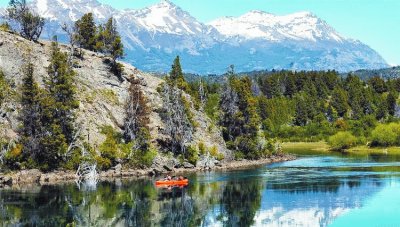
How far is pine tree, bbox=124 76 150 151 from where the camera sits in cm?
14707

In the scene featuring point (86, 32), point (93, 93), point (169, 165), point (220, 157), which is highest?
point (86, 32)

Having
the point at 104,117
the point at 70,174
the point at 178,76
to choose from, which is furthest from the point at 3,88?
the point at 178,76

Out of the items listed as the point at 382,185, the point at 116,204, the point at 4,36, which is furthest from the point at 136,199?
the point at 4,36

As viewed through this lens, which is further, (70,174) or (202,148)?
(202,148)

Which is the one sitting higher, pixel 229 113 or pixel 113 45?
pixel 113 45

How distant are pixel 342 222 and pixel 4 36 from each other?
105836 millimetres

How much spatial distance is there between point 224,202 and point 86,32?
310ft

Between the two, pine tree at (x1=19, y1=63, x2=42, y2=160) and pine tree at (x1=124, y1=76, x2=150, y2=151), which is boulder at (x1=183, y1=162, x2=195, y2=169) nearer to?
pine tree at (x1=124, y1=76, x2=150, y2=151)

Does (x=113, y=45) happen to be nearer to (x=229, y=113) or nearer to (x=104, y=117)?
(x=104, y=117)

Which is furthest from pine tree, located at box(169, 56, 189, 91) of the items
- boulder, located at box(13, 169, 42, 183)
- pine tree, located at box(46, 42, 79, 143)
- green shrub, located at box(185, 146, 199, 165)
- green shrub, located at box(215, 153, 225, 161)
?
boulder, located at box(13, 169, 42, 183)

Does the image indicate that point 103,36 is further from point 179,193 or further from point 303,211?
point 303,211

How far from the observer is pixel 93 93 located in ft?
516

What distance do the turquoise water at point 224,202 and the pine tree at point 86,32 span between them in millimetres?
62000

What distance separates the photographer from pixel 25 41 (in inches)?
6280
